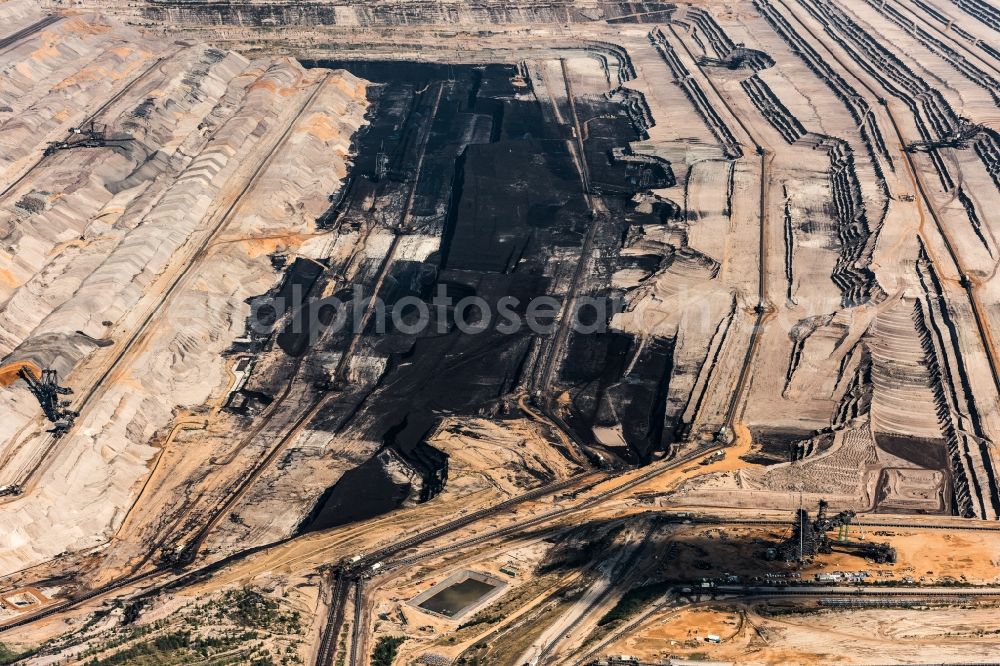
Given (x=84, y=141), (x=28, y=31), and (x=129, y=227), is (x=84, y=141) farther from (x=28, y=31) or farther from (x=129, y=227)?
(x=28, y=31)

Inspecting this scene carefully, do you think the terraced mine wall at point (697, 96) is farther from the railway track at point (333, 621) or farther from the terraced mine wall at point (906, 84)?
the railway track at point (333, 621)

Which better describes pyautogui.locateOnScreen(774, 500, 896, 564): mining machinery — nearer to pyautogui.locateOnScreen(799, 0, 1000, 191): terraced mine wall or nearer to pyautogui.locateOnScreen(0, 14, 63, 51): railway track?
pyautogui.locateOnScreen(799, 0, 1000, 191): terraced mine wall

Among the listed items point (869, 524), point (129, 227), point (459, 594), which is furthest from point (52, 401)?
point (869, 524)

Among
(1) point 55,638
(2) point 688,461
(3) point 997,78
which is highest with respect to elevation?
(3) point 997,78

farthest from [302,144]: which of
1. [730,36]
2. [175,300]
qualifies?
[730,36]

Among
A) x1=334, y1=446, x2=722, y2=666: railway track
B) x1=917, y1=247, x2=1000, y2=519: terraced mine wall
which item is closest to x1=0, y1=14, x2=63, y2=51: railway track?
x1=334, y1=446, x2=722, y2=666: railway track

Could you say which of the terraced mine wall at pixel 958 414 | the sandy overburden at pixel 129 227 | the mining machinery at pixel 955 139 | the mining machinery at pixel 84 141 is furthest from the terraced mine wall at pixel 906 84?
the mining machinery at pixel 84 141

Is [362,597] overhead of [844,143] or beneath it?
beneath

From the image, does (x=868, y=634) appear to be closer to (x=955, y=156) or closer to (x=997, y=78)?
(x=955, y=156)
